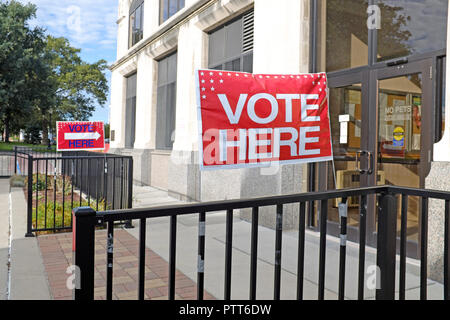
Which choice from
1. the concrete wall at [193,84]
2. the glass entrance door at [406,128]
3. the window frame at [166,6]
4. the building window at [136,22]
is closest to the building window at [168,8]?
the window frame at [166,6]

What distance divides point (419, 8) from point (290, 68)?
93.1 inches

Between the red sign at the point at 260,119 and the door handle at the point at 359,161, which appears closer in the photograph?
the red sign at the point at 260,119

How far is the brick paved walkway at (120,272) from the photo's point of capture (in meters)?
4.09

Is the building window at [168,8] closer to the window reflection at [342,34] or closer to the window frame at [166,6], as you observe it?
the window frame at [166,6]

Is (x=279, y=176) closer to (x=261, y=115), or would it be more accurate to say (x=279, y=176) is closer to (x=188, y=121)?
(x=261, y=115)

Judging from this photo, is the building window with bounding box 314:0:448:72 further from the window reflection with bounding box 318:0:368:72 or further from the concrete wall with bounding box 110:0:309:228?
the concrete wall with bounding box 110:0:309:228

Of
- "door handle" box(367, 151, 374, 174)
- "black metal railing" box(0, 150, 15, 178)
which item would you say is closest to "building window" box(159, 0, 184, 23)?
"black metal railing" box(0, 150, 15, 178)

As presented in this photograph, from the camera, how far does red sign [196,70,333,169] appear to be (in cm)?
367

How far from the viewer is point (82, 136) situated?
1257 cm

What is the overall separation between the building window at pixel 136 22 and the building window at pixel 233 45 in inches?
268

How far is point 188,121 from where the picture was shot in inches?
442

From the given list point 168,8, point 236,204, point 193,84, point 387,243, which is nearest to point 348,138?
point 387,243
